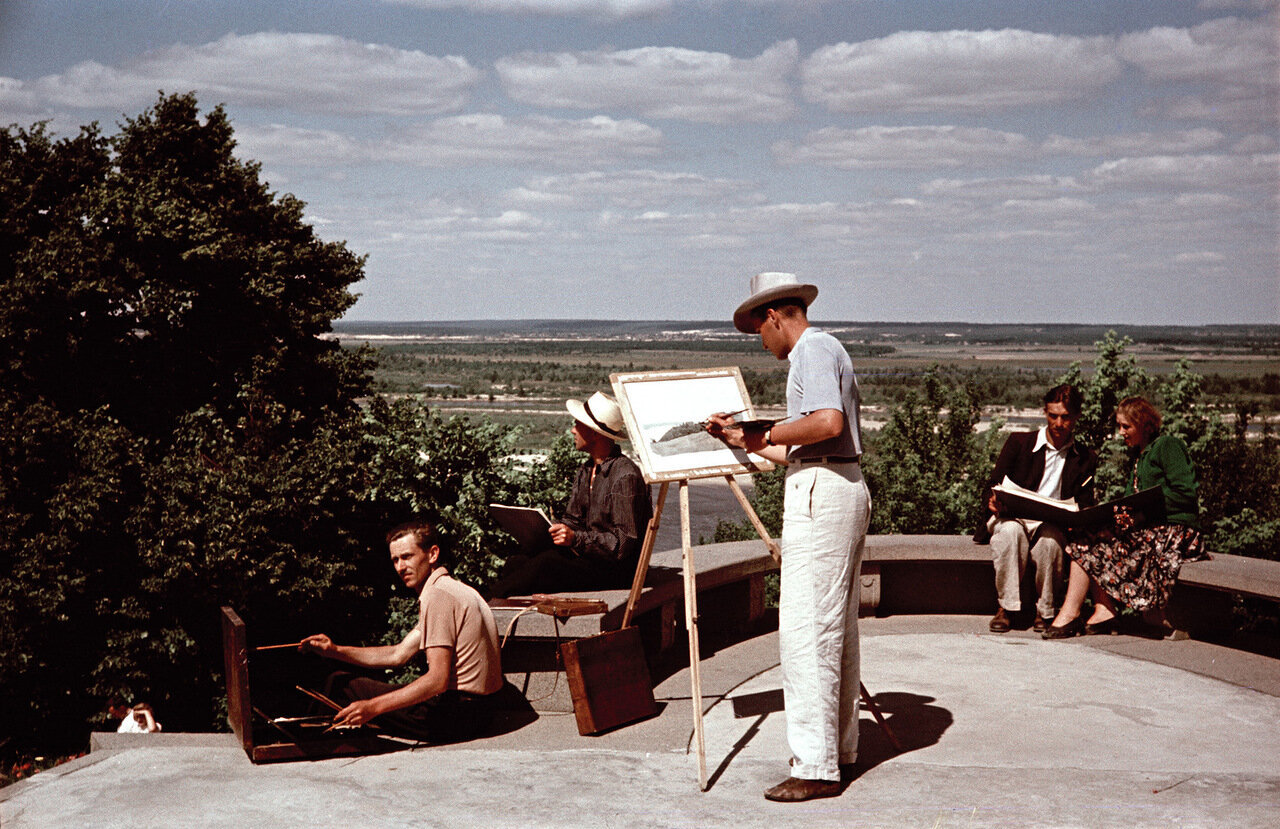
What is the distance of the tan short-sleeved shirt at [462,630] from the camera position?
589 cm

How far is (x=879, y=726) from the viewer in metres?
6.18

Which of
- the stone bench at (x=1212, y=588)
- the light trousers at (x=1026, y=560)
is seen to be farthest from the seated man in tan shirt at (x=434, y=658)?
the stone bench at (x=1212, y=588)

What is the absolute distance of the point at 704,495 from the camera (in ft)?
115

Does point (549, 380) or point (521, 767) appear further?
point (549, 380)

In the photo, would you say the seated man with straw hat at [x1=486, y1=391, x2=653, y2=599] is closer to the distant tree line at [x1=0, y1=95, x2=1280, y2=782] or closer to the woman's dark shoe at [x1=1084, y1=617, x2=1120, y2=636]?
the distant tree line at [x1=0, y1=95, x2=1280, y2=782]

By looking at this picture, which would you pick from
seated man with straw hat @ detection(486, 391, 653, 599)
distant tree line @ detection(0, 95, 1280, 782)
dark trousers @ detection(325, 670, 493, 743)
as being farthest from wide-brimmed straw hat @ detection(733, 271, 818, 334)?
distant tree line @ detection(0, 95, 1280, 782)

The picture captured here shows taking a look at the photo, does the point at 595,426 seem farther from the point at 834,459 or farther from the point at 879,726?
the point at 879,726

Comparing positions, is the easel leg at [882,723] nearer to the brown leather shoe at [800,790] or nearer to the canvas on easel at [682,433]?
the brown leather shoe at [800,790]

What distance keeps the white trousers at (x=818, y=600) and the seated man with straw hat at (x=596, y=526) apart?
177cm

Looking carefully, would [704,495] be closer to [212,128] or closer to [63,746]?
[212,128]

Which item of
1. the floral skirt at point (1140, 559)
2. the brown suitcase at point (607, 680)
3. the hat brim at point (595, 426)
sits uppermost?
the hat brim at point (595, 426)

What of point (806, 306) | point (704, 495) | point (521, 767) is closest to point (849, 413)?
point (806, 306)

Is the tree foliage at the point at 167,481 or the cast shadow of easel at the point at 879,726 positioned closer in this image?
the cast shadow of easel at the point at 879,726

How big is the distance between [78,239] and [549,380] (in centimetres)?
9600
